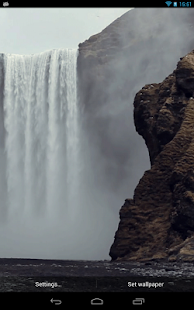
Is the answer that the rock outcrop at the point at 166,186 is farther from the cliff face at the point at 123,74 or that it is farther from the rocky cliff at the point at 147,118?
the cliff face at the point at 123,74

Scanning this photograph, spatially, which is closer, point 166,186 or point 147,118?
point 166,186

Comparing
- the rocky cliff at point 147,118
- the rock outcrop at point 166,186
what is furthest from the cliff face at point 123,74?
the rock outcrop at point 166,186

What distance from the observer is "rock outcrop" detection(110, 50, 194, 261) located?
4703 centimetres

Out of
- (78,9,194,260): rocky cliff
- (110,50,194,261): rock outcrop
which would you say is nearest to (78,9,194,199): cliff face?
(78,9,194,260): rocky cliff

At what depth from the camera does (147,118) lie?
59969 mm

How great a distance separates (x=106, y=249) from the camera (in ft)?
234

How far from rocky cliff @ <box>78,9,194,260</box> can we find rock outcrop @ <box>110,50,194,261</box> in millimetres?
97

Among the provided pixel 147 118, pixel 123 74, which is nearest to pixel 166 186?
pixel 147 118

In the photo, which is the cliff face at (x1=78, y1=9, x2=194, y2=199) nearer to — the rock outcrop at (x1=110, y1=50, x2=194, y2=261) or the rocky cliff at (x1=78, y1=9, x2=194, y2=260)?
the rocky cliff at (x1=78, y1=9, x2=194, y2=260)

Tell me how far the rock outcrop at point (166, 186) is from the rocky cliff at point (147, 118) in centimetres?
10

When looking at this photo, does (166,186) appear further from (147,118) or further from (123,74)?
(123,74)

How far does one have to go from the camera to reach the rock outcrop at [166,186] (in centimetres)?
4703

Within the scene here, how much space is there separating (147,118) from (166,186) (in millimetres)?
11278
